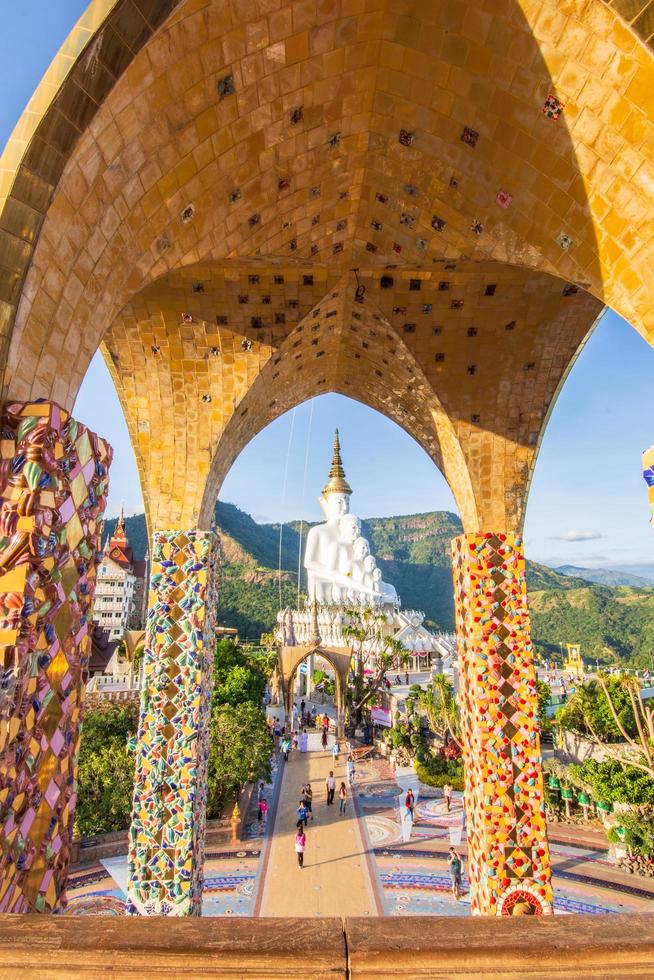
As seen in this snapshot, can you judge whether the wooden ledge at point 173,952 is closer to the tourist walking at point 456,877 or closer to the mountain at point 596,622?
the tourist walking at point 456,877

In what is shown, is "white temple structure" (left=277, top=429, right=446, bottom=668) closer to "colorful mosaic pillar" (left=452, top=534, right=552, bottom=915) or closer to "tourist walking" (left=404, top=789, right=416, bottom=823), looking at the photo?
"tourist walking" (left=404, top=789, right=416, bottom=823)

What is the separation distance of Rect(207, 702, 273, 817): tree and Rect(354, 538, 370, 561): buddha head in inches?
1004

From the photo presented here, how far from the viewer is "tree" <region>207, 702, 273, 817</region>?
37.7 feet

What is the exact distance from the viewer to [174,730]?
493 centimetres

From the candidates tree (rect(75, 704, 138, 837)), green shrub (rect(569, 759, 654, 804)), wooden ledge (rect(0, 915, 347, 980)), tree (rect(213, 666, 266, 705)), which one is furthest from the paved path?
wooden ledge (rect(0, 915, 347, 980))

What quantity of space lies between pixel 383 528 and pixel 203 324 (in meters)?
121

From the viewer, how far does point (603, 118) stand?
2826 millimetres

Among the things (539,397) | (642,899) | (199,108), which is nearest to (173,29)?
(199,108)

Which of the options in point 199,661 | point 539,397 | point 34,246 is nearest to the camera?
point 34,246

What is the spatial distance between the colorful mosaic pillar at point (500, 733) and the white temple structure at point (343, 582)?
28.6 meters

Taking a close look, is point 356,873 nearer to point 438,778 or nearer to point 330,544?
point 438,778

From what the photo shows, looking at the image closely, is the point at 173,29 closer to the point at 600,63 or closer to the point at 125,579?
the point at 600,63

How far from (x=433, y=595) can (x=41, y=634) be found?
96814mm

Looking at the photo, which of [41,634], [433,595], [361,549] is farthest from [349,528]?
[433,595]
